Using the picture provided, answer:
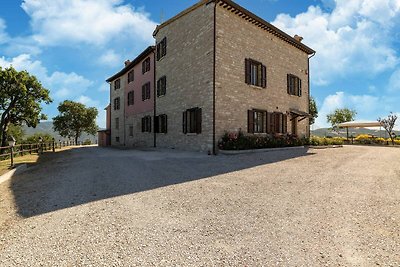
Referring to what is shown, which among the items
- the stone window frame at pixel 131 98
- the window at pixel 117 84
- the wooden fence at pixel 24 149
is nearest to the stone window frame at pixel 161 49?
the stone window frame at pixel 131 98

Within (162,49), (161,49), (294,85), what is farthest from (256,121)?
(161,49)

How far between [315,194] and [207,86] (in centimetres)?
927

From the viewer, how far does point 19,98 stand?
28719mm

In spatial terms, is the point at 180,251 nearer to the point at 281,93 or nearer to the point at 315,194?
the point at 315,194

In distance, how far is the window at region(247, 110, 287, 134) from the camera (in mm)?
14333

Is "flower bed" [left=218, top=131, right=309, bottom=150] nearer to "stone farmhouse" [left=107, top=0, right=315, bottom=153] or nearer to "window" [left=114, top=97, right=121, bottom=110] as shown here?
"stone farmhouse" [left=107, top=0, right=315, bottom=153]

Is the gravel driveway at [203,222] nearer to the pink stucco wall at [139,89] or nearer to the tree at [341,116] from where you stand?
the pink stucco wall at [139,89]

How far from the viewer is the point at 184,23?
15.4 m

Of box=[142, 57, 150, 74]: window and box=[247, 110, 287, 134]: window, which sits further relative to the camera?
box=[142, 57, 150, 74]: window

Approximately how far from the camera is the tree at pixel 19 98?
90.4 ft

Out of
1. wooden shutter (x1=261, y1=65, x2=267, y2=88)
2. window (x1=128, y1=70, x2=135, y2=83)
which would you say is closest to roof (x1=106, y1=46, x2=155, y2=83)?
window (x1=128, y1=70, x2=135, y2=83)

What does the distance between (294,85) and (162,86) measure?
10686mm

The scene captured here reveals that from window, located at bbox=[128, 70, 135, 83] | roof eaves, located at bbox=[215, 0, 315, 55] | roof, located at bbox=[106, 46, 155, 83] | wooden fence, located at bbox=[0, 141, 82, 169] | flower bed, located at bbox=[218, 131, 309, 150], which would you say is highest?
roof eaves, located at bbox=[215, 0, 315, 55]

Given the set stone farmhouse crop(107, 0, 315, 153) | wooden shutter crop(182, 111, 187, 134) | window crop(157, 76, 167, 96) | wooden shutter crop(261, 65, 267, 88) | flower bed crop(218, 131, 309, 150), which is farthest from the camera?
window crop(157, 76, 167, 96)
